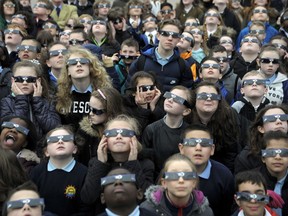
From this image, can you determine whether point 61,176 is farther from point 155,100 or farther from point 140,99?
point 155,100

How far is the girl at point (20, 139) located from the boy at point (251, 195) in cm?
212

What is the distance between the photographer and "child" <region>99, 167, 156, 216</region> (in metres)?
6.20

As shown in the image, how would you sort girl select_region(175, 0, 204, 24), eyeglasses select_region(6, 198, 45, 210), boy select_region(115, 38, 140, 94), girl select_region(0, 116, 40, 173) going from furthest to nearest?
girl select_region(175, 0, 204, 24) < boy select_region(115, 38, 140, 94) < girl select_region(0, 116, 40, 173) < eyeglasses select_region(6, 198, 45, 210)

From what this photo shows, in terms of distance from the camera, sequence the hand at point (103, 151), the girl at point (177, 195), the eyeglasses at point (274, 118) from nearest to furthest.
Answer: the girl at point (177, 195), the hand at point (103, 151), the eyeglasses at point (274, 118)

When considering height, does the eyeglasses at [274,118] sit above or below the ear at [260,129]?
above

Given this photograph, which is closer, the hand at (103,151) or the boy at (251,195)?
the boy at (251,195)

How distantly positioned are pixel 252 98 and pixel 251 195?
9.56 ft

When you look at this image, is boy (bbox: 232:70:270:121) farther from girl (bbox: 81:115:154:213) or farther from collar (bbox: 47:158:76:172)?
collar (bbox: 47:158:76:172)

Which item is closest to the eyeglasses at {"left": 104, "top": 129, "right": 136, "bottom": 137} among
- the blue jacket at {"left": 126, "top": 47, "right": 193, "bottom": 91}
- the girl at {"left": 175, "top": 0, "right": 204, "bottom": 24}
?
the blue jacket at {"left": 126, "top": 47, "right": 193, "bottom": 91}

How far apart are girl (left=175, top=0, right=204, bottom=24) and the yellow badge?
8.54 metres

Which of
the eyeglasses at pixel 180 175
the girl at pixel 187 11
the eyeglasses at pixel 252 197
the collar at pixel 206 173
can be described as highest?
the girl at pixel 187 11

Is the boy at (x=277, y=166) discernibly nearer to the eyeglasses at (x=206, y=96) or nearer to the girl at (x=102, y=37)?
the eyeglasses at (x=206, y=96)

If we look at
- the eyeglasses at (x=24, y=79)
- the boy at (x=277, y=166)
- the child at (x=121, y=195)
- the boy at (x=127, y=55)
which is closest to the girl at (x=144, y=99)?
the eyeglasses at (x=24, y=79)

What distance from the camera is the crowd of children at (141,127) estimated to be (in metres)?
6.78
